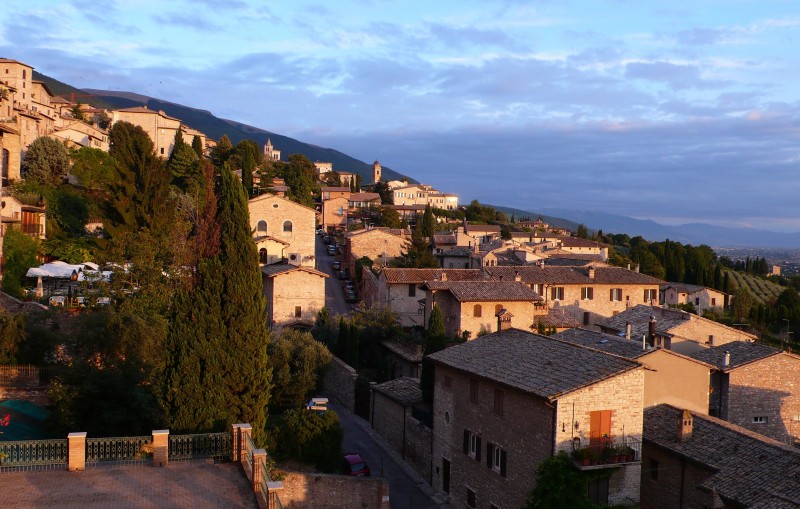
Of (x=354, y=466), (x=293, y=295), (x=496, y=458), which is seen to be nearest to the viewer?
(x=496, y=458)

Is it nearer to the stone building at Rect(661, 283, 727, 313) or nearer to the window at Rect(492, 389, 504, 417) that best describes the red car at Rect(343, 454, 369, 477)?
the window at Rect(492, 389, 504, 417)

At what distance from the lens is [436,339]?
3525 cm

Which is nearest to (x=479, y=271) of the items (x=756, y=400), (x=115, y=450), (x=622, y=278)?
(x=622, y=278)

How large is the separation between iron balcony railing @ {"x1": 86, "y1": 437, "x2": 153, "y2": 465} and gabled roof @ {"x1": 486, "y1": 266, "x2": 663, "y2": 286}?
37256mm

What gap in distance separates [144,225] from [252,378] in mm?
24593

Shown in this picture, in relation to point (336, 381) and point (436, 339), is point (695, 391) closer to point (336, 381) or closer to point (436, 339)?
point (436, 339)

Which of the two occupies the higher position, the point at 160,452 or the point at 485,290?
the point at 485,290

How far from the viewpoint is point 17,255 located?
120 feet

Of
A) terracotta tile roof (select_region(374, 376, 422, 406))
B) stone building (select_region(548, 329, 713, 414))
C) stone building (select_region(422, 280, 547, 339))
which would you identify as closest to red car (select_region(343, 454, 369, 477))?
terracotta tile roof (select_region(374, 376, 422, 406))

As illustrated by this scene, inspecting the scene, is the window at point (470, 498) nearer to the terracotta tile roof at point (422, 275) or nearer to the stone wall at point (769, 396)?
the stone wall at point (769, 396)

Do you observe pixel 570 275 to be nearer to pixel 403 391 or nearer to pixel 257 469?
pixel 403 391

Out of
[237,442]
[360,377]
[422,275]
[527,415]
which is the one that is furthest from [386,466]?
[422,275]

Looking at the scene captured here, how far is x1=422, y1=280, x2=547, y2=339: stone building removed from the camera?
138 ft

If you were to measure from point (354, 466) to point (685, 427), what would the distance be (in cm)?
1142
